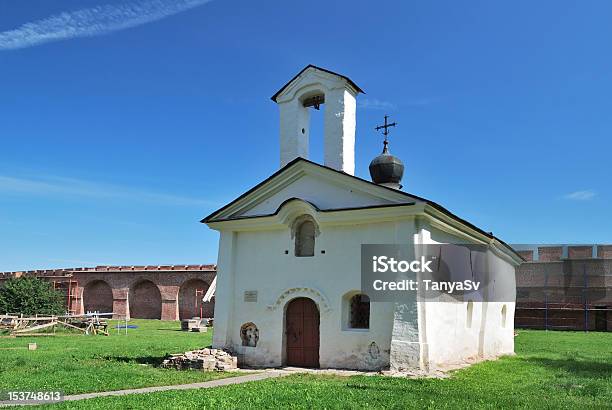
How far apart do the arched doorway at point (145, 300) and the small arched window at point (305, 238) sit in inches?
1188

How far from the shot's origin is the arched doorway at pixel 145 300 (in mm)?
42219

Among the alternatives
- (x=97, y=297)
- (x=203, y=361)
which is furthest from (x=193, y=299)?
(x=203, y=361)

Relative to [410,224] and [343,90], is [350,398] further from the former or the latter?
[343,90]

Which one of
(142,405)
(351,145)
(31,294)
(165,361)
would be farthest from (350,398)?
(31,294)

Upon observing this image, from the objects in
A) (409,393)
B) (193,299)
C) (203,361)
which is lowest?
(193,299)

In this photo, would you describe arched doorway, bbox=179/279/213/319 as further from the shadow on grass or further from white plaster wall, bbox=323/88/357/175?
white plaster wall, bbox=323/88/357/175

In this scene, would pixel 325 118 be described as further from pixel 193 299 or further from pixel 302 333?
pixel 193 299

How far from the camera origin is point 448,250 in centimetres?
1438

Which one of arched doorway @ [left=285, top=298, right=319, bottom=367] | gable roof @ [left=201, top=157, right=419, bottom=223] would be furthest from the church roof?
arched doorway @ [left=285, top=298, right=319, bottom=367]

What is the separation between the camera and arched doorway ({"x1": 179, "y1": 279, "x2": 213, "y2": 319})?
1583 inches

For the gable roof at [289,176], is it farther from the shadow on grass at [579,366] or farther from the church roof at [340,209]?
the shadow on grass at [579,366]

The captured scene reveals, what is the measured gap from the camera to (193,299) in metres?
40.8

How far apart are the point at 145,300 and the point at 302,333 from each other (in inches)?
1240

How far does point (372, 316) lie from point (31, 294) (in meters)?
29.9
